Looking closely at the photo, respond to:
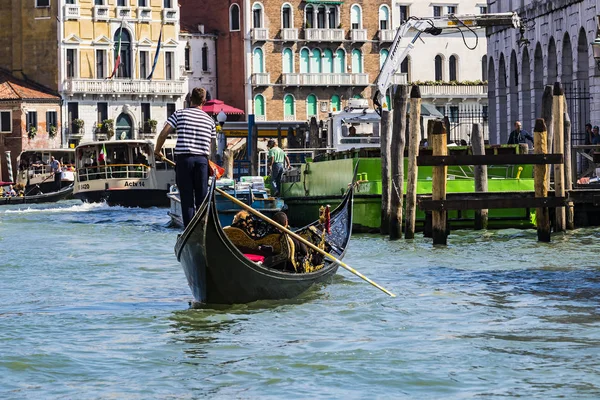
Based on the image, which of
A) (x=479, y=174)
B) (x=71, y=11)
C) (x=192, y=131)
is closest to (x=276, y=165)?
(x=479, y=174)

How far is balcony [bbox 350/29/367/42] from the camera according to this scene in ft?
172

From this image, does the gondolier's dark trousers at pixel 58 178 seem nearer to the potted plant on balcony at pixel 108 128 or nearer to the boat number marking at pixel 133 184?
the boat number marking at pixel 133 184

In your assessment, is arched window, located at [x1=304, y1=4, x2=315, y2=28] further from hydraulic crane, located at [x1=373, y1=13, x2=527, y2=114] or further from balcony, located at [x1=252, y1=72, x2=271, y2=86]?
hydraulic crane, located at [x1=373, y1=13, x2=527, y2=114]

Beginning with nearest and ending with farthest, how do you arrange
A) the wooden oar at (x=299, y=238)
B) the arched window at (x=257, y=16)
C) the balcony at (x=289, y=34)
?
the wooden oar at (x=299, y=238) → the arched window at (x=257, y=16) → the balcony at (x=289, y=34)

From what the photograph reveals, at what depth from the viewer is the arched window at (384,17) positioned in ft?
174

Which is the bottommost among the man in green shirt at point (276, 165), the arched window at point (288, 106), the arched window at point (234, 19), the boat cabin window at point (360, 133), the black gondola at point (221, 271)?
the black gondola at point (221, 271)

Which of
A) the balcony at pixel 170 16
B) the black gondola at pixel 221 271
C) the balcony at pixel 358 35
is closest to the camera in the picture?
the black gondola at pixel 221 271

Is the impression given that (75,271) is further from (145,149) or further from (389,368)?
(145,149)

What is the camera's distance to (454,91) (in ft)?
168

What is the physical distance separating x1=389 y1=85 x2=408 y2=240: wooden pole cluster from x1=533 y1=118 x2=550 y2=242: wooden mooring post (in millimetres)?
1784

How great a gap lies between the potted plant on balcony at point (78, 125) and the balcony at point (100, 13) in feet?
12.6

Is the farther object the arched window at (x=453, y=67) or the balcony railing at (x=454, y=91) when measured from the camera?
the arched window at (x=453, y=67)

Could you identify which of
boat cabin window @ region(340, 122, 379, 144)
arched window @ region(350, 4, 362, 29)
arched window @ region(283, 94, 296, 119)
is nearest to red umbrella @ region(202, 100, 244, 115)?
arched window @ region(283, 94, 296, 119)

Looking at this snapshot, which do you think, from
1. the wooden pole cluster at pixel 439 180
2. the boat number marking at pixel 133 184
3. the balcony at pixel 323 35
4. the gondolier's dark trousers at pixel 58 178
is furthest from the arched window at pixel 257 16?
Result: the wooden pole cluster at pixel 439 180
